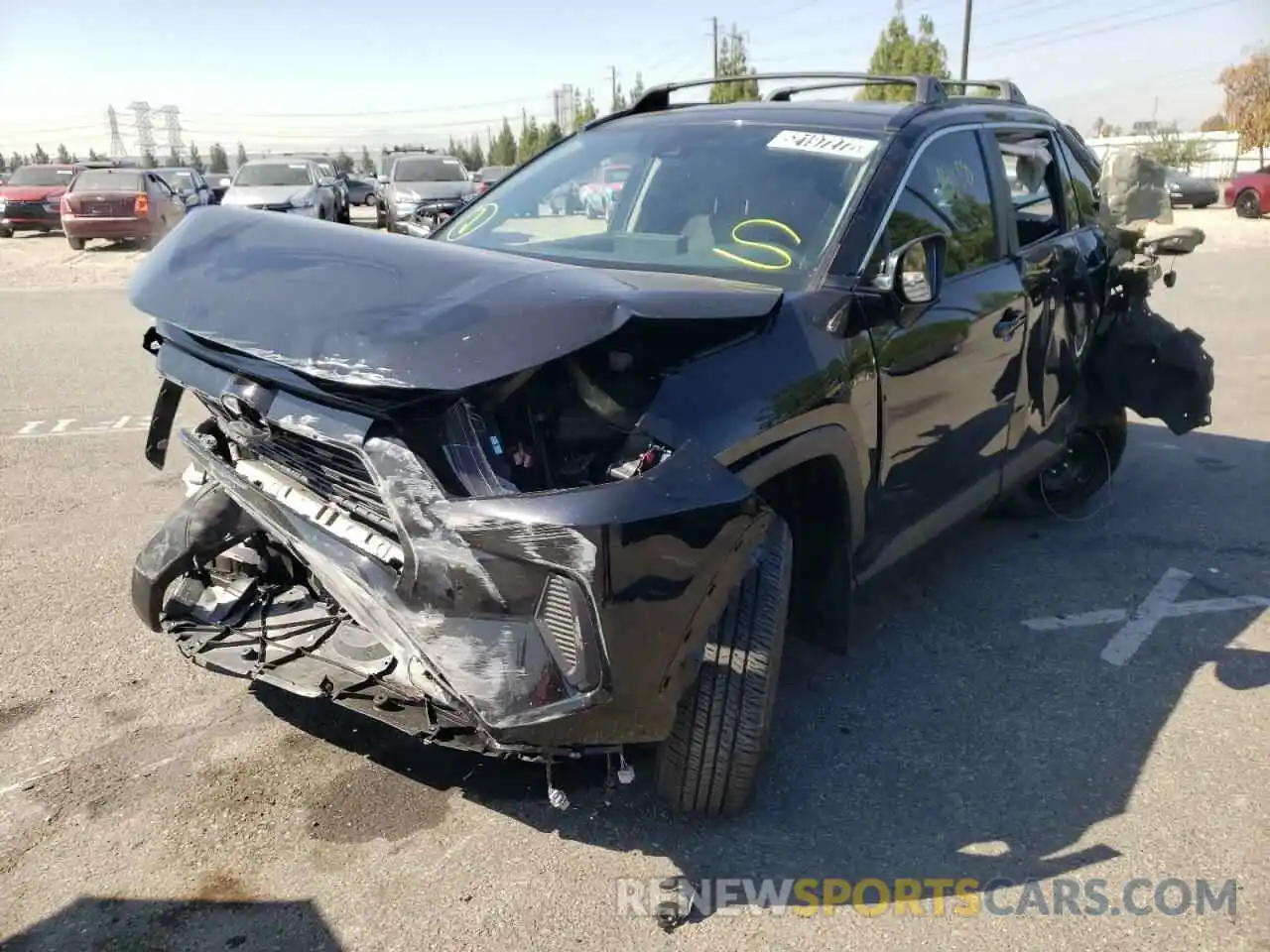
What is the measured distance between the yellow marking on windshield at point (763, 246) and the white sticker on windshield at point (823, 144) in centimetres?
34

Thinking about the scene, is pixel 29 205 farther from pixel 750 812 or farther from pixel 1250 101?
pixel 1250 101

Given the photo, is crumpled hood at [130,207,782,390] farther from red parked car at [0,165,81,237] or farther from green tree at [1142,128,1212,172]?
green tree at [1142,128,1212,172]

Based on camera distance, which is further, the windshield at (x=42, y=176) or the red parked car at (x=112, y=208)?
the windshield at (x=42, y=176)

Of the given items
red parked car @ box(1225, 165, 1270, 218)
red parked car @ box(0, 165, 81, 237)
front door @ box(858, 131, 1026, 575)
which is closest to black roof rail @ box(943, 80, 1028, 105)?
front door @ box(858, 131, 1026, 575)

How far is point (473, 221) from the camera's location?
13.1 feet

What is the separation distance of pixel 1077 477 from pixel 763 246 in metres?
3.04

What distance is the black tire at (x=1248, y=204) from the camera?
2700cm

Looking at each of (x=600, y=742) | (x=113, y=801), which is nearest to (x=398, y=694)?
(x=600, y=742)

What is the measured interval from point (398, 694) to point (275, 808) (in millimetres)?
654

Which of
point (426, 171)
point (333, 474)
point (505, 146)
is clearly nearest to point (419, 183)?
point (426, 171)

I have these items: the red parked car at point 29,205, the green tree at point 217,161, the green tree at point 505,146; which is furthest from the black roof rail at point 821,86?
the green tree at point 217,161

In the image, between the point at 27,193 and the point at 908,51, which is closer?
the point at 27,193

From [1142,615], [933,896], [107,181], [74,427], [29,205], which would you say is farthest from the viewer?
[29,205]

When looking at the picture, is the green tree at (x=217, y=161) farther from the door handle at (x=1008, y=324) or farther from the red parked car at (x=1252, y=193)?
the door handle at (x=1008, y=324)
